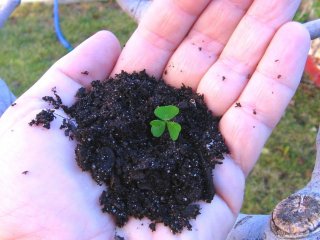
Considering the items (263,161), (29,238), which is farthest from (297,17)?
(29,238)

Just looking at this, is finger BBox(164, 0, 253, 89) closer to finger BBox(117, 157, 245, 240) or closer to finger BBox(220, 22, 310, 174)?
finger BBox(220, 22, 310, 174)

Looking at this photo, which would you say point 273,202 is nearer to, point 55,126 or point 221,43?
point 221,43

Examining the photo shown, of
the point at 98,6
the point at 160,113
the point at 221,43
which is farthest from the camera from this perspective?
the point at 98,6

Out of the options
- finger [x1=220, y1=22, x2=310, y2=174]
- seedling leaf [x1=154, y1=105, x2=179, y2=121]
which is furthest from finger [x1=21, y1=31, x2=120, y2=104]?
finger [x1=220, y1=22, x2=310, y2=174]

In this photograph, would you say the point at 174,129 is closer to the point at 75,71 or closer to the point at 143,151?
the point at 143,151

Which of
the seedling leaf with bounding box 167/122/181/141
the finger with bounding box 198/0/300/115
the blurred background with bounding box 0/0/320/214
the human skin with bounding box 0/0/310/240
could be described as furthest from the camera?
the blurred background with bounding box 0/0/320/214
